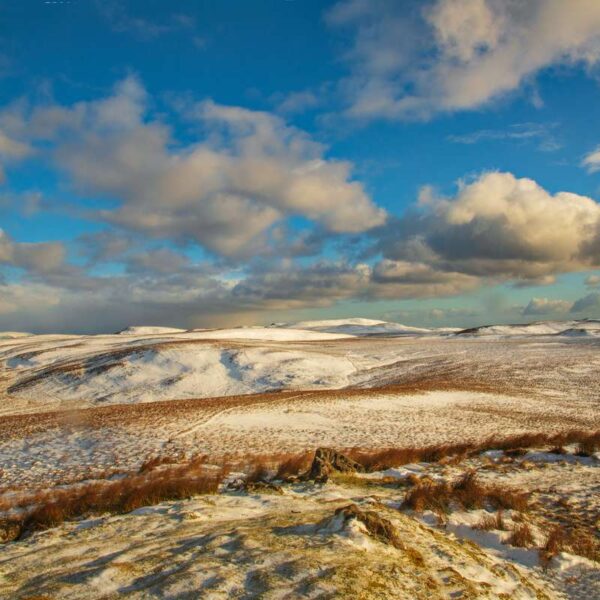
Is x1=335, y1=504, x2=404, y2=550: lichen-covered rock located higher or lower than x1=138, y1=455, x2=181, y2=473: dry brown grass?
higher

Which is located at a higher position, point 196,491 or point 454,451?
point 196,491

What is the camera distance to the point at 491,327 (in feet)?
511

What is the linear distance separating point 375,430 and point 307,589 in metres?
22.5

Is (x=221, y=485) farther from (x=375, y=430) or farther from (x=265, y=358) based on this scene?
(x=265, y=358)

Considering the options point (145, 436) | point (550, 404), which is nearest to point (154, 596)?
point (145, 436)

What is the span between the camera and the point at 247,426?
28688mm

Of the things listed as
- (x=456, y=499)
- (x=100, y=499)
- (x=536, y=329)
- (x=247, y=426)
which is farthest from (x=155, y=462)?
(x=536, y=329)

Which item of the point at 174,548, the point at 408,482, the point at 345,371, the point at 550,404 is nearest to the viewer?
the point at 174,548

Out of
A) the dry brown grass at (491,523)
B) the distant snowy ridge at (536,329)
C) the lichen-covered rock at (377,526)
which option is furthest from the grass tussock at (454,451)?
the distant snowy ridge at (536,329)

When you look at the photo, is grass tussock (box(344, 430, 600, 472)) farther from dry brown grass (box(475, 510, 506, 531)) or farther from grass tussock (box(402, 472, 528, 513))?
dry brown grass (box(475, 510, 506, 531))

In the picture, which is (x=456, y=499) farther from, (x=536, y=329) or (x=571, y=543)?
(x=536, y=329)

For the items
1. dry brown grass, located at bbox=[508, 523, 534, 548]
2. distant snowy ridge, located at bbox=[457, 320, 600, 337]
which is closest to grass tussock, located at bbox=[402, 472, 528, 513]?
dry brown grass, located at bbox=[508, 523, 534, 548]

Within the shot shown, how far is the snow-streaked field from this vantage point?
7.86 metres

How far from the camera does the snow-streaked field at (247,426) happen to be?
7863mm
